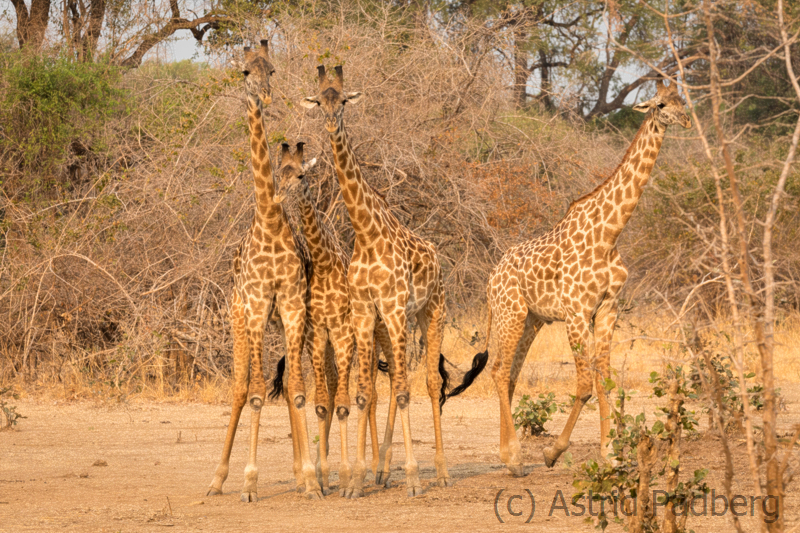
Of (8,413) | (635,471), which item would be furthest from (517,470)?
(8,413)

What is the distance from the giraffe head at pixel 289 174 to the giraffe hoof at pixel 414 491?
1985 millimetres

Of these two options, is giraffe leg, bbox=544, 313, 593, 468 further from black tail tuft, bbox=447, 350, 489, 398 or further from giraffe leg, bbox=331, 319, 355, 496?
giraffe leg, bbox=331, 319, 355, 496

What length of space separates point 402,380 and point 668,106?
2519mm

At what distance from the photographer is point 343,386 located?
19.5 ft

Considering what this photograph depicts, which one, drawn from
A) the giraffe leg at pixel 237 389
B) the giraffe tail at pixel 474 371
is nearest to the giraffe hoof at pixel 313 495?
the giraffe leg at pixel 237 389

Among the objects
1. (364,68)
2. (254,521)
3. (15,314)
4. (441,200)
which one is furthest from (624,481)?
(15,314)

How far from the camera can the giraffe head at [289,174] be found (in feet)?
18.8

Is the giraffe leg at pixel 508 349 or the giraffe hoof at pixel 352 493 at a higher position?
the giraffe leg at pixel 508 349

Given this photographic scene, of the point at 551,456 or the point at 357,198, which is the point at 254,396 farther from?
the point at 551,456

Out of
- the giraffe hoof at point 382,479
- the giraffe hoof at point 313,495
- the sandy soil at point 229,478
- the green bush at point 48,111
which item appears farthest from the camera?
the green bush at point 48,111

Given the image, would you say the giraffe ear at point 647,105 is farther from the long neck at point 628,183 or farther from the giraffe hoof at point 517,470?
the giraffe hoof at point 517,470

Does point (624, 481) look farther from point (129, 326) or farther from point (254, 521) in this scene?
point (129, 326)

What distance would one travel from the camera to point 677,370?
412cm

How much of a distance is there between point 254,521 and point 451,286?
243 inches
